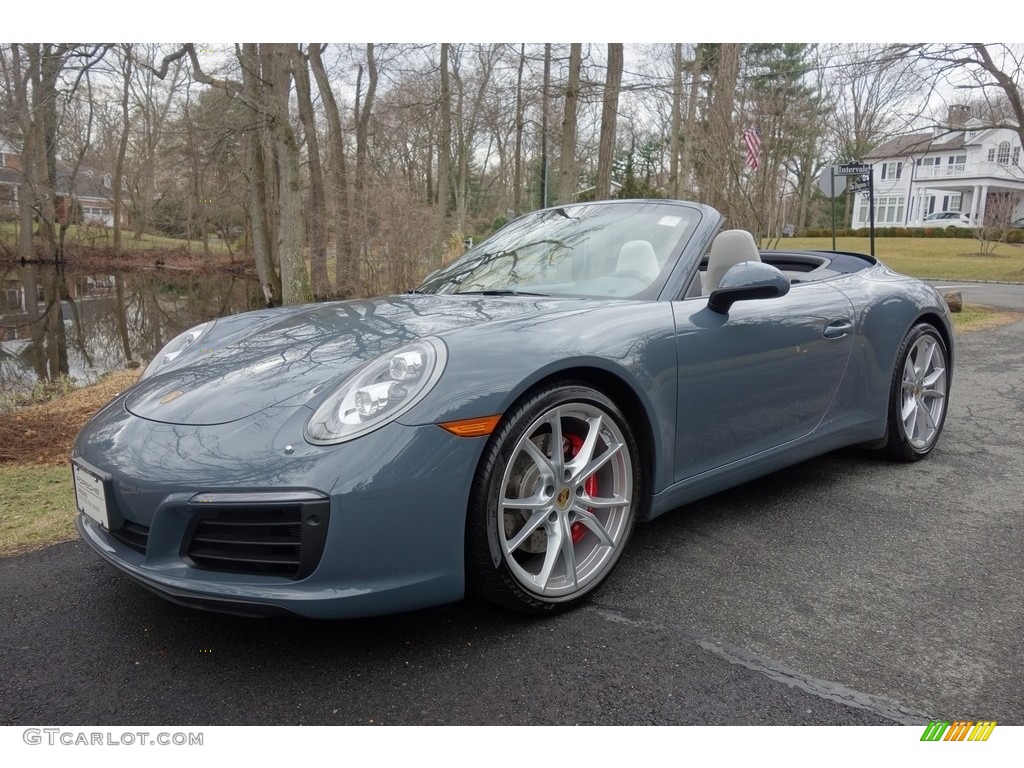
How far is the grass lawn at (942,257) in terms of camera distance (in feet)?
83.8

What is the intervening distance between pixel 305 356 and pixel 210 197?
30.2 metres

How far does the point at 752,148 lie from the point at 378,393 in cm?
1018

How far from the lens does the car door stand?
2.67 meters

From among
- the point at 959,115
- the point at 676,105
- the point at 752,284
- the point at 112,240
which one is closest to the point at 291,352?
the point at 752,284

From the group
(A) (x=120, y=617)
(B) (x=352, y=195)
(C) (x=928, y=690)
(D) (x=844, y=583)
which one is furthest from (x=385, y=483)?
(B) (x=352, y=195)

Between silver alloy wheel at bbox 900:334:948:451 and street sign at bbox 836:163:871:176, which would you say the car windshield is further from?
street sign at bbox 836:163:871:176

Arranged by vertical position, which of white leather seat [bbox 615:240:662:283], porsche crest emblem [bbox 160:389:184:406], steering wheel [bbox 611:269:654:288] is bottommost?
porsche crest emblem [bbox 160:389:184:406]

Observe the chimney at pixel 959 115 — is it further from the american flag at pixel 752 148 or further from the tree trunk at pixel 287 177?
the tree trunk at pixel 287 177

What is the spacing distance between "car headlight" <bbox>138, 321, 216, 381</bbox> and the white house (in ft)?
171

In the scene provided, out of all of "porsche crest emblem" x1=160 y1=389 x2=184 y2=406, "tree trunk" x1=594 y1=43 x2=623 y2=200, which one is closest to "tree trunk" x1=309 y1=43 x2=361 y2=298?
"tree trunk" x1=594 y1=43 x2=623 y2=200

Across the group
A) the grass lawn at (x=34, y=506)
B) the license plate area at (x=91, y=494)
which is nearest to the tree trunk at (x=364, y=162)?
the grass lawn at (x=34, y=506)

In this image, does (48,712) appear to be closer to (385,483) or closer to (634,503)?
(385,483)

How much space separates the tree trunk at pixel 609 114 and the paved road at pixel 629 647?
1054 centimetres

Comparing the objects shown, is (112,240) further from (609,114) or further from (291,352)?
(291,352)
